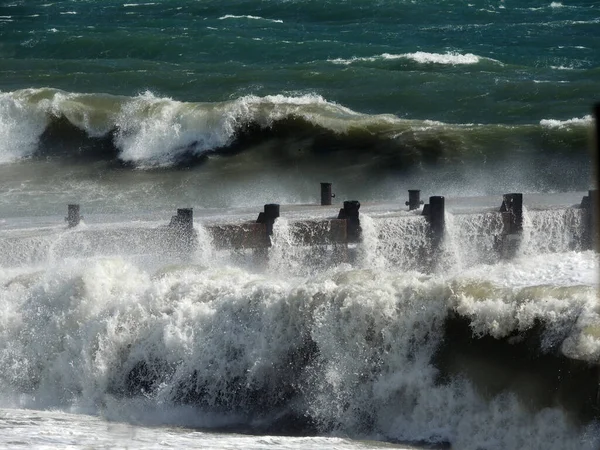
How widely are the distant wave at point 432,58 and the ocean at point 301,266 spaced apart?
6.2 inches

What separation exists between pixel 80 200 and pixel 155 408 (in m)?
A: 14.7

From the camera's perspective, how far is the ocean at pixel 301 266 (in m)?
12.8

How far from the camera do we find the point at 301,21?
51.0 metres

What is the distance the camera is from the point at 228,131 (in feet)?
105

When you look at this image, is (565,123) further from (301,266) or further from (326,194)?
(301,266)

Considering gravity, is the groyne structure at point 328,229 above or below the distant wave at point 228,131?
below

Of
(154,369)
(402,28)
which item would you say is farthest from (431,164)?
(402,28)

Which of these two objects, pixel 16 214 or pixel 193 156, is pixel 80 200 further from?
pixel 193 156

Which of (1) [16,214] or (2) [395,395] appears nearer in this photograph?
(2) [395,395]

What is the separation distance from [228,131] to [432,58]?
10.7 meters

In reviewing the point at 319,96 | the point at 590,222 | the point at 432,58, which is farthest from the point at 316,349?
the point at 432,58

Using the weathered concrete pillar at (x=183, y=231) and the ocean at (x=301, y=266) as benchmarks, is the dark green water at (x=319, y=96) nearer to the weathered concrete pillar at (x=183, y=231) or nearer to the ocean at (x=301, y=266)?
the ocean at (x=301, y=266)

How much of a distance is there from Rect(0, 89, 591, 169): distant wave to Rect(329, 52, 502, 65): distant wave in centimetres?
639

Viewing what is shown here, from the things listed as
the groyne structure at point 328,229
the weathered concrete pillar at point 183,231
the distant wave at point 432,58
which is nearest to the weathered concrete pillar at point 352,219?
the groyne structure at point 328,229
